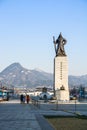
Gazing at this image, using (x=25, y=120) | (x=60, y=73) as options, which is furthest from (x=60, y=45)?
(x=25, y=120)

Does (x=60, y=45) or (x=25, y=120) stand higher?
(x=60, y=45)

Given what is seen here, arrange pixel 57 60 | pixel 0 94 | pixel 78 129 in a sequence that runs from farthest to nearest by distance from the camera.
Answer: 1. pixel 0 94
2. pixel 57 60
3. pixel 78 129

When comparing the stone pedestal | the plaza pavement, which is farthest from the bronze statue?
the plaza pavement

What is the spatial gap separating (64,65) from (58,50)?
4842mm

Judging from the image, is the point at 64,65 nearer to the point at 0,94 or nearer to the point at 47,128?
the point at 0,94

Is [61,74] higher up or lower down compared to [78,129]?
higher up

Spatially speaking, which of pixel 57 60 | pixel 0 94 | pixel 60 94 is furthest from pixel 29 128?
pixel 0 94

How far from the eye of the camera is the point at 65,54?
86562 mm

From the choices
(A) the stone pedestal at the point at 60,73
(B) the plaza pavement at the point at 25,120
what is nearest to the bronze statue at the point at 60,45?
(A) the stone pedestal at the point at 60,73

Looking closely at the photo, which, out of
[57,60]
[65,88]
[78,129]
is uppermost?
[57,60]

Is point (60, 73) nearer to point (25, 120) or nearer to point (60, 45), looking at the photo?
point (60, 45)

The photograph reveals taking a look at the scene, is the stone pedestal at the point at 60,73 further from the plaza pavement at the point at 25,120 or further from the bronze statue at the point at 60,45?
the plaza pavement at the point at 25,120

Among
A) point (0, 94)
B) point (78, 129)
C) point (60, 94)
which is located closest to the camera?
point (78, 129)

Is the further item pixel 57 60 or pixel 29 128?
pixel 57 60
